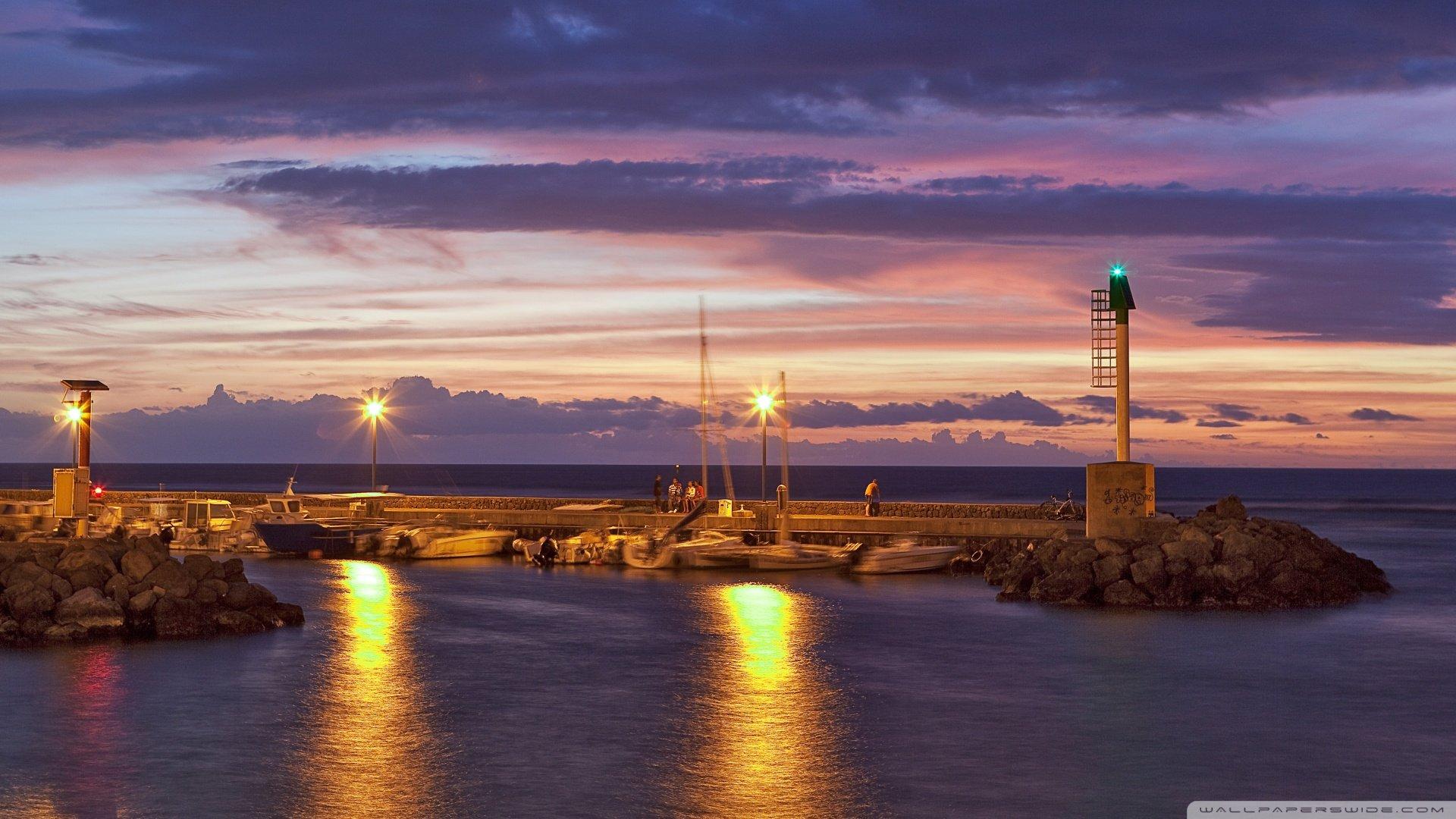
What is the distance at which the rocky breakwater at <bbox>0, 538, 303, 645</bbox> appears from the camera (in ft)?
103

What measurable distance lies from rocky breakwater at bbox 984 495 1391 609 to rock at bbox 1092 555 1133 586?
0.02 metres

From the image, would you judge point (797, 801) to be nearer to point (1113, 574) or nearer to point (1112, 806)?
point (1112, 806)

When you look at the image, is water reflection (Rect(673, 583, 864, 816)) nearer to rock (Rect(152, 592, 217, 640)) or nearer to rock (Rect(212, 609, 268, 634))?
rock (Rect(212, 609, 268, 634))

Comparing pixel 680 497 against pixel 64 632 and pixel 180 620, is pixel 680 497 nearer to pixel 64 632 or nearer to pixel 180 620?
pixel 180 620

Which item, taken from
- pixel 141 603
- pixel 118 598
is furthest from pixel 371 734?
pixel 118 598

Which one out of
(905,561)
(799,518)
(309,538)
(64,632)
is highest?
(799,518)

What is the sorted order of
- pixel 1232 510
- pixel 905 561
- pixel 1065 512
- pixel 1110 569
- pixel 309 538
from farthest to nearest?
pixel 309 538 < pixel 1065 512 < pixel 905 561 < pixel 1232 510 < pixel 1110 569

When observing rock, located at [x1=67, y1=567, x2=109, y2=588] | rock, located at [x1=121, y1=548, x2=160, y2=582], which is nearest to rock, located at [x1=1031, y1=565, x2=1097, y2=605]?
rock, located at [x1=121, y1=548, x2=160, y2=582]

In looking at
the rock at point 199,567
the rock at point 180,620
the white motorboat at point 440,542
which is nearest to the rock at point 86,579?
the rock at point 180,620

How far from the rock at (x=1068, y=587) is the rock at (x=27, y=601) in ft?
80.4

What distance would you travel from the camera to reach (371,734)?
885 inches

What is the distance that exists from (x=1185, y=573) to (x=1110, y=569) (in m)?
1.89

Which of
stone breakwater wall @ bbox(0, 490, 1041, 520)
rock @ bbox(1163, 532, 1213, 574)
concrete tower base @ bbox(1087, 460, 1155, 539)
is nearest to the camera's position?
rock @ bbox(1163, 532, 1213, 574)

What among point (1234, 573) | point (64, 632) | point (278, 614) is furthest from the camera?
Result: point (1234, 573)
